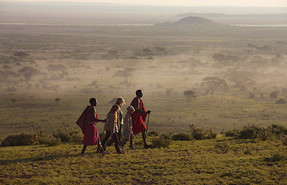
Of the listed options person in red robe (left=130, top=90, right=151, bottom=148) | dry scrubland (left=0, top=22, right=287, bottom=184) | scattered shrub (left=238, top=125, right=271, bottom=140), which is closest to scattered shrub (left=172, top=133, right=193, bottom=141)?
dry scrubland (left=0, top=22, right=287, bottom=184)

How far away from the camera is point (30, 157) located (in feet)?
36.5

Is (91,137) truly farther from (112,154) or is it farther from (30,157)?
(30,157)

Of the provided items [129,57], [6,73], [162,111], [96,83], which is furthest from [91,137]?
[129,57]

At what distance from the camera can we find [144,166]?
10070 mm

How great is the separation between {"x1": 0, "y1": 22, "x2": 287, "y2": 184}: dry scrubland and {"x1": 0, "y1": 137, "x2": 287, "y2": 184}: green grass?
0.08 ft

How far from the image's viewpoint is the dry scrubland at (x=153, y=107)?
9.59 meters

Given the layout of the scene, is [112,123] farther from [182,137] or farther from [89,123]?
[182,137]

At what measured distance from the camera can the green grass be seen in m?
9.04

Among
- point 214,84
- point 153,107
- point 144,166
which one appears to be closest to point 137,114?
point 144,166

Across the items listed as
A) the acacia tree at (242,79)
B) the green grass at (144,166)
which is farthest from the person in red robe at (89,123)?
the acacia tree at (242,79)

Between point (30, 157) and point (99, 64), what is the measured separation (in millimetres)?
81907

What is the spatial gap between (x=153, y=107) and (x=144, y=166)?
36.3m

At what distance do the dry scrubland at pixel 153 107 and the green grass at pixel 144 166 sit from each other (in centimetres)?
3

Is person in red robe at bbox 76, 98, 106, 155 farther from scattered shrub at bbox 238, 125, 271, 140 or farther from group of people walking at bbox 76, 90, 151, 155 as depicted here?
scattered shrub at bbox 238, 125, 271, 140
